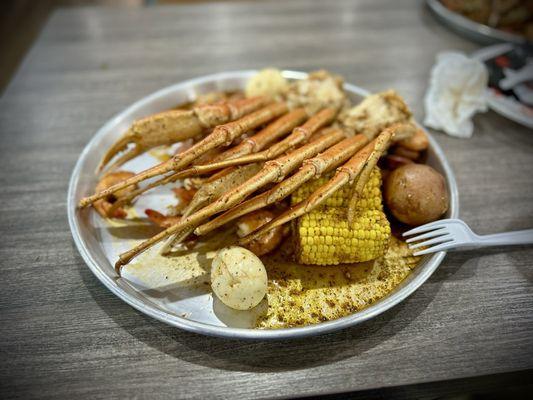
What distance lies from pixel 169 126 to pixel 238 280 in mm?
664

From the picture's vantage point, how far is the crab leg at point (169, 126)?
5.00 ft

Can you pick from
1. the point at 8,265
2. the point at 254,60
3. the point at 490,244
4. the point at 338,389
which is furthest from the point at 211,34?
the point at 338,389

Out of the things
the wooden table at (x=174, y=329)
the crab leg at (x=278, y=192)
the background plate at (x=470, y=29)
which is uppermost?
the background plate at (x=470, y=29)

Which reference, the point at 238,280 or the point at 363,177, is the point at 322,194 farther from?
the point at 238,280

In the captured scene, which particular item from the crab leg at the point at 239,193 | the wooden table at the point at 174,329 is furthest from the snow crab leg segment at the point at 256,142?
the wooden table at the point at 174,329

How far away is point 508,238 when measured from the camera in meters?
1.45

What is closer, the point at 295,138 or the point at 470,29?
the point at 295,138

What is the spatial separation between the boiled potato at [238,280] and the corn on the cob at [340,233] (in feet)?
0.59

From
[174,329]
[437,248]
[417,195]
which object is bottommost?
[174,329]

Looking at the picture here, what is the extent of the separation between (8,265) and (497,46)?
2.55m

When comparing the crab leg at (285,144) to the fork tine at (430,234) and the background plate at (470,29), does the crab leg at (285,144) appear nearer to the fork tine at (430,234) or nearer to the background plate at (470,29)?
the fork tine at (430,234)

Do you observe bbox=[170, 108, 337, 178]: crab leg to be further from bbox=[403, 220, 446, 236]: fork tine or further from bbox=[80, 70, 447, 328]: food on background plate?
bbox=[403, 220, 446, 236]: fork tine

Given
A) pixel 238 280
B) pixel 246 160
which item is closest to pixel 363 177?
pixel 246 160

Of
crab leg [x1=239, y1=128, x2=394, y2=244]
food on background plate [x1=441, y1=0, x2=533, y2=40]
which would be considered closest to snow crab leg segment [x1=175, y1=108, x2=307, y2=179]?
crab leg [x1=239, y1=128, x2=394, y2=244]
